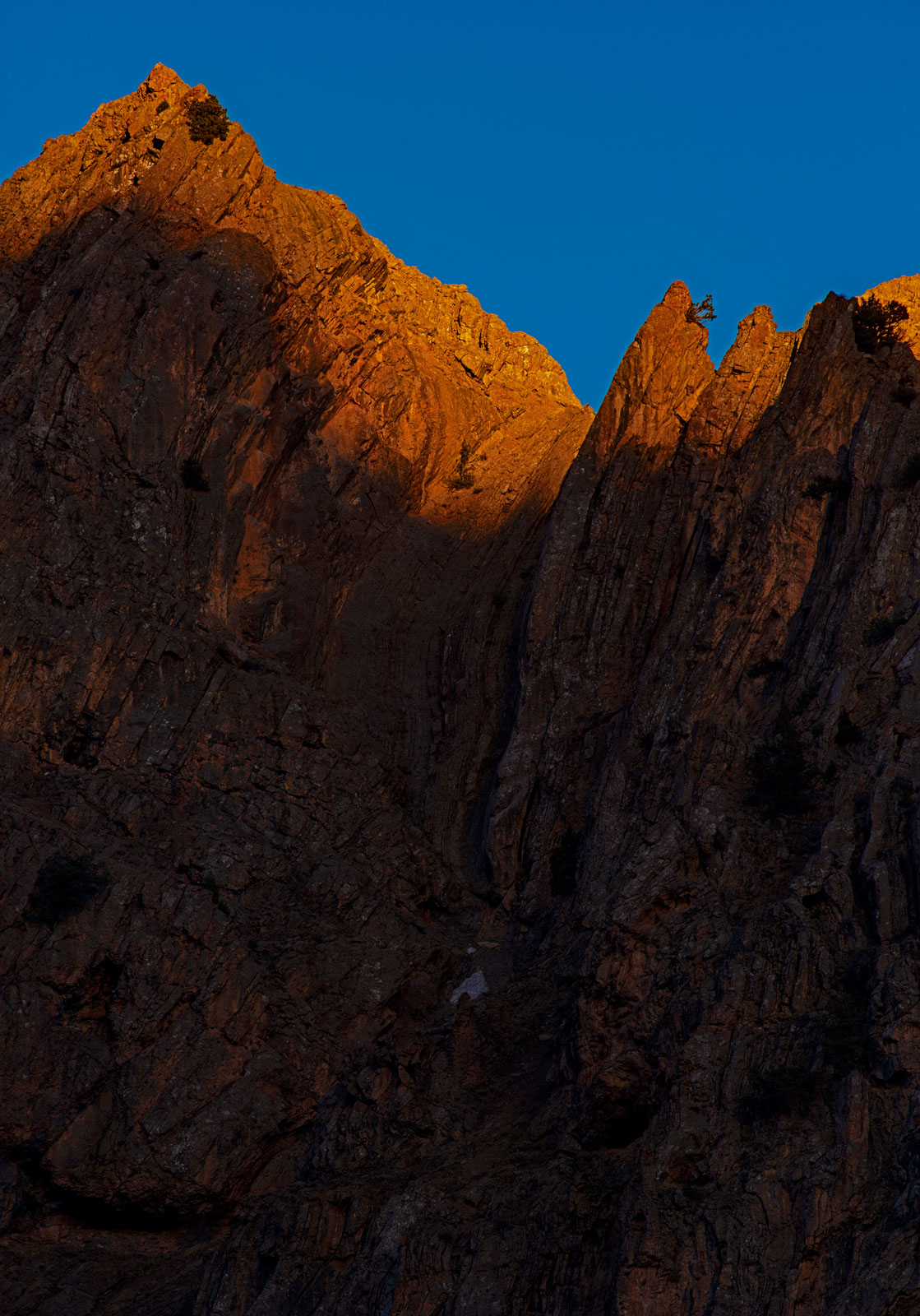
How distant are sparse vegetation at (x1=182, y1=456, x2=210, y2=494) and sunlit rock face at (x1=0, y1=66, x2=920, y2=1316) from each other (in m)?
0.16

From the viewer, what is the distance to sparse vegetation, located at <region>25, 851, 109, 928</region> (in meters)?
45.2

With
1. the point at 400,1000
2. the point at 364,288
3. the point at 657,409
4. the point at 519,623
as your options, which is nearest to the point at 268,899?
the point at 400,1000

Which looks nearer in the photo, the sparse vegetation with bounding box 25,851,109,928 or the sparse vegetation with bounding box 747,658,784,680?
the sparse vegetation with bounding box 25,851,109,928

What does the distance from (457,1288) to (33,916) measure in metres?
17.4

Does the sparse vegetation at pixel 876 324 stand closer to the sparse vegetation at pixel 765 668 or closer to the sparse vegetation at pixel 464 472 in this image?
the sparse vegetation at pixel 765 668

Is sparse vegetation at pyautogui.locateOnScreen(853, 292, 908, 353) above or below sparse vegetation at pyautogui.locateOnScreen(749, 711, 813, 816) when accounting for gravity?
above

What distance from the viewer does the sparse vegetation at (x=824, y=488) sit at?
4972cm

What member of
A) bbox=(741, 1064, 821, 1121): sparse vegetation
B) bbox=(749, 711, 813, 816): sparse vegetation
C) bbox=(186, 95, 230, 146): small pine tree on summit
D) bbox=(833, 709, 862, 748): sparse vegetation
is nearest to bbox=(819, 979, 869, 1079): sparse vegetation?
bbox=(741, 1064, 821, 1121): sparse vegetation

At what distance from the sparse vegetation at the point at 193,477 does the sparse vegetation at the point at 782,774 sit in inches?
917

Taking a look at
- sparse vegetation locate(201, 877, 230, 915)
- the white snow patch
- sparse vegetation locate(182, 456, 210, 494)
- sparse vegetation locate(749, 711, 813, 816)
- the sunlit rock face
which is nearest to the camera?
the sunlit rock face

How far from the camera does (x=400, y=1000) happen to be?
46.9m

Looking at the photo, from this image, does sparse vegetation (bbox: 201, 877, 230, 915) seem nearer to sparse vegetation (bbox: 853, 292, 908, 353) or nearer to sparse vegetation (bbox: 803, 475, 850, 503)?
sparse vegetation (bbox: 803, 475, 850, 503)

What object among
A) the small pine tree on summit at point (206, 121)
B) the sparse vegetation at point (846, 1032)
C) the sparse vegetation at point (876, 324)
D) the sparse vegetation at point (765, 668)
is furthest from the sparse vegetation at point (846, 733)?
the small pine tree on summit at point (206, 121)

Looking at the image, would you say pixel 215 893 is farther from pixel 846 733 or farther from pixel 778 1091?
pixel 778 1091
